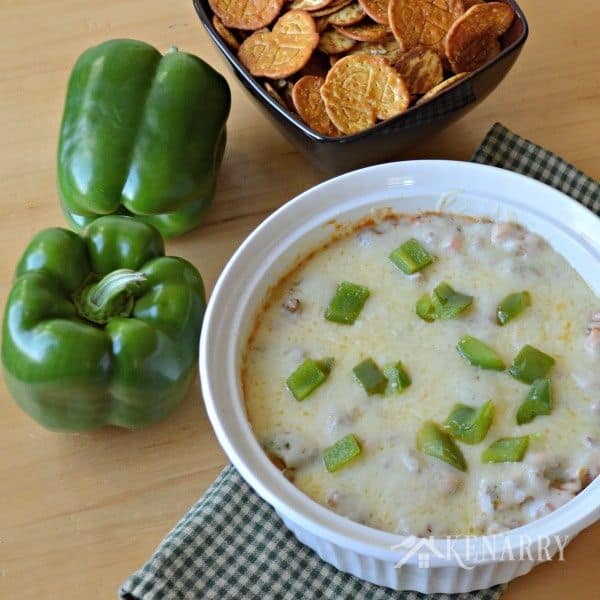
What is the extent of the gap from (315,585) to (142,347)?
498 mm

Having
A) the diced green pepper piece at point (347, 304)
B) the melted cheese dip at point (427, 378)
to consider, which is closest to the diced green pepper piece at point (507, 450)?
the melted cheese dip at point (427, 378)

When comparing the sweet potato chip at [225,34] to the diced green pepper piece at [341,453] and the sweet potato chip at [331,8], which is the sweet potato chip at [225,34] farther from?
the diced green pepper piece at [341,453]

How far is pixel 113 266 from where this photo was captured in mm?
1705

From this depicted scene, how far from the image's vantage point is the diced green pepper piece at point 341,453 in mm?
1468

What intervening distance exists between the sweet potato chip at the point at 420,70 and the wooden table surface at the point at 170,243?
0.22 meters

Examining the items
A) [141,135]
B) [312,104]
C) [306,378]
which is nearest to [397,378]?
[306,378]

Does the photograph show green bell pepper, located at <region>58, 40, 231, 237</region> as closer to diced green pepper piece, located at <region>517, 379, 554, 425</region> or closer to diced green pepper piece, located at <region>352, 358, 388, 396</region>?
diced green pepper piece, located at <region>352, 358, 388, 396</region>

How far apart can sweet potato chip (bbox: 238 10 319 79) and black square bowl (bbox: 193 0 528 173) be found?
0.12 feet

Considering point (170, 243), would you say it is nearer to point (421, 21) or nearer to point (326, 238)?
point (326, 238)

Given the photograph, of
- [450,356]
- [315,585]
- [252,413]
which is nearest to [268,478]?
[252,413]

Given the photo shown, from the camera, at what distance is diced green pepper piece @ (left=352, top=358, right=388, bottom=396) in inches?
60.2

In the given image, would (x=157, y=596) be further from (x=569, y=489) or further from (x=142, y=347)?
(x=569, y=489)

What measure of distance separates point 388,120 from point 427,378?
479 mm

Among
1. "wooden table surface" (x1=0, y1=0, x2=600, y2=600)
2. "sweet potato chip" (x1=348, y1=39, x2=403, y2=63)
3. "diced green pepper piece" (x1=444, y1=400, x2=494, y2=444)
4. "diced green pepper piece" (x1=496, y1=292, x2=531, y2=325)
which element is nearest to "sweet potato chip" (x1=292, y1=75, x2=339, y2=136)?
"sweet potato chip" (x1=348, y1=39, x2=403, y2=63)
